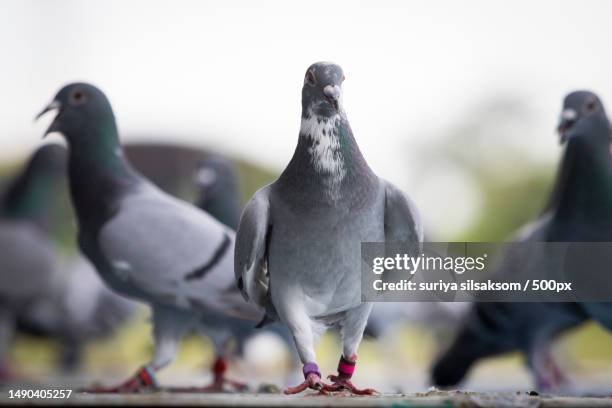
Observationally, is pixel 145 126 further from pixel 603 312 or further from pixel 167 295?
pixel 603 312

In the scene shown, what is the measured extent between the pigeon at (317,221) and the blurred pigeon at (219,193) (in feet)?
4.83

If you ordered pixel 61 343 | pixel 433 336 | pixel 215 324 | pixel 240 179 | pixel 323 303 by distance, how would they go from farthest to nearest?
pixel 61 343 → pixel 433 336 → pixel 240 179 → pixel 215 324 → pixel 323 303

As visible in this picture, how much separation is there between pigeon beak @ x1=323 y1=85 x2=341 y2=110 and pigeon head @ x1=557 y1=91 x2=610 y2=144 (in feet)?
4.91

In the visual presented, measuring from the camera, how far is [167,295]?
136 inches

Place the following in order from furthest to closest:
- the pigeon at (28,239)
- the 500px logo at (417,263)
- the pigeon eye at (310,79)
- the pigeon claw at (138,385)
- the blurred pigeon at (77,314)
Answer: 1. the blurred pigeon at (77,314)
2. the pigeon at (28,239)
3. the pigeon claw at (138,385)
4. the 500px logo at (417,263)
5. the pigeon eye at (310,79)

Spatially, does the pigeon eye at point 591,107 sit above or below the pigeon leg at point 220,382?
above

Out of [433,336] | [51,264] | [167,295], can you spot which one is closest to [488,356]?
[433,336]

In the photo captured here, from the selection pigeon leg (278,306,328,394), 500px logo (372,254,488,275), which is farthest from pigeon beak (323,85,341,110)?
pigeon leg (278,306,328,394)

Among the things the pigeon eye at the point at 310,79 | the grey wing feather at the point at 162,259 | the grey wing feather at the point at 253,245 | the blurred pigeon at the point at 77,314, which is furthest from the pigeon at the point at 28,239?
the pigeon eye at the point at 310,79

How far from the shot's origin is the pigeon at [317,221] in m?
2.54

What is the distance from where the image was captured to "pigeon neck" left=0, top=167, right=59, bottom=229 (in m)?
5.19

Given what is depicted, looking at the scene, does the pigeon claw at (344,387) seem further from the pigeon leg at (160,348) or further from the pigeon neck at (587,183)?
the pigeon neck at (587,183)

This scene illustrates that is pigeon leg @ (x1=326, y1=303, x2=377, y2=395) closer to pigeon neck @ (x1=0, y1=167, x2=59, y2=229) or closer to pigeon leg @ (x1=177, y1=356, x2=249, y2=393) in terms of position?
pigeon leg @ (x1=177, y1=356, x2=249, y2=393)

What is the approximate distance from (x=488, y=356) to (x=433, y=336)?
0.50 meters
